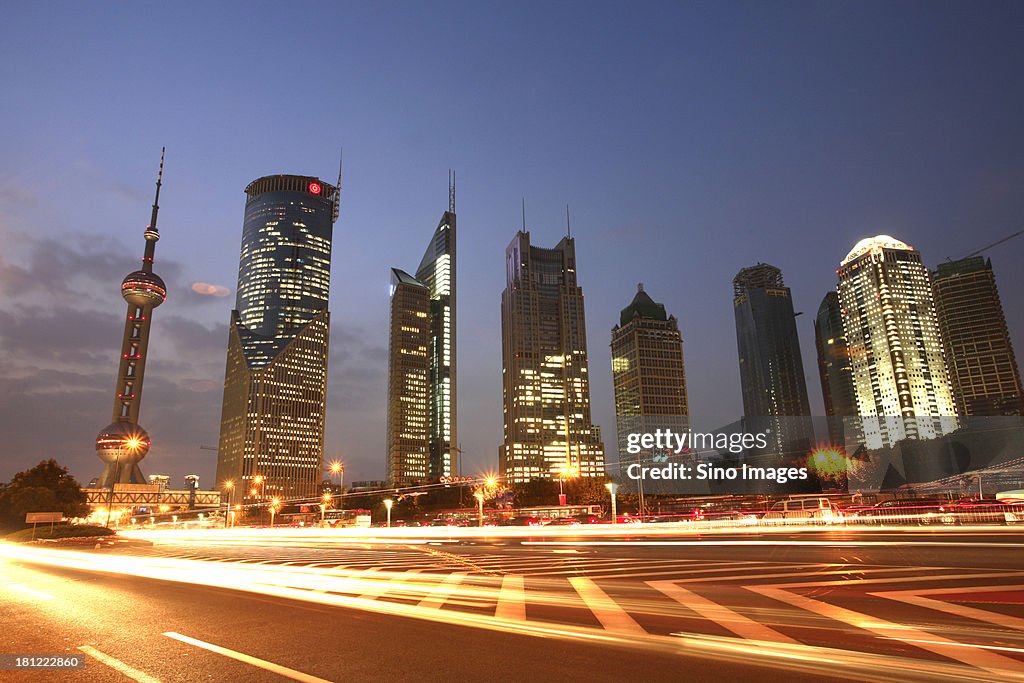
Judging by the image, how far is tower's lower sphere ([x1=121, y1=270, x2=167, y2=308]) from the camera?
568 feet

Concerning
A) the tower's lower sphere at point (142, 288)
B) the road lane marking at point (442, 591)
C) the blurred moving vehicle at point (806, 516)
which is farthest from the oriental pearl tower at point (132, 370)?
the road lane marking at point (442, 591)

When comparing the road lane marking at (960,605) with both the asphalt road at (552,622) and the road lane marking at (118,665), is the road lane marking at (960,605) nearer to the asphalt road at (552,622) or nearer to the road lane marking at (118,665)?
the asphalt road at (552,622)

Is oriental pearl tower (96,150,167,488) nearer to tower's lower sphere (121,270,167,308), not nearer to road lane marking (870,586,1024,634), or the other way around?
tower's lower sphere (121,270,167,308)

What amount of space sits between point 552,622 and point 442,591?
453 centimetres

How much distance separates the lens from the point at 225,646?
8070mm

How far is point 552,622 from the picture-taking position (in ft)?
29.4

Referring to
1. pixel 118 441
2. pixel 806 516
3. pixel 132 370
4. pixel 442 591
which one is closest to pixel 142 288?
pixel 132 370

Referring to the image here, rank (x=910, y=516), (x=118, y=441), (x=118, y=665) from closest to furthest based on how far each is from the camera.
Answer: (x=118, y=665) < (x=910, y=516) < (x=118, y=441)

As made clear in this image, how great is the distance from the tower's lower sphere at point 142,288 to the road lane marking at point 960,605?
201982 mm

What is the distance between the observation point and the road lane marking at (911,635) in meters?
6.25

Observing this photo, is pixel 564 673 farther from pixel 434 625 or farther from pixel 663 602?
pixel 663 602

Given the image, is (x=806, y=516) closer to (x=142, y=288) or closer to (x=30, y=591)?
(x=30, y=591)

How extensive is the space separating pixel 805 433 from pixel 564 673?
91.9 metres

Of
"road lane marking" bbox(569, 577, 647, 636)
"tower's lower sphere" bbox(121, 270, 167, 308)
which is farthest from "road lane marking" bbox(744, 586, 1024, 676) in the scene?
"tower's lower sphere" bbox(121, 270, 167, 308)
